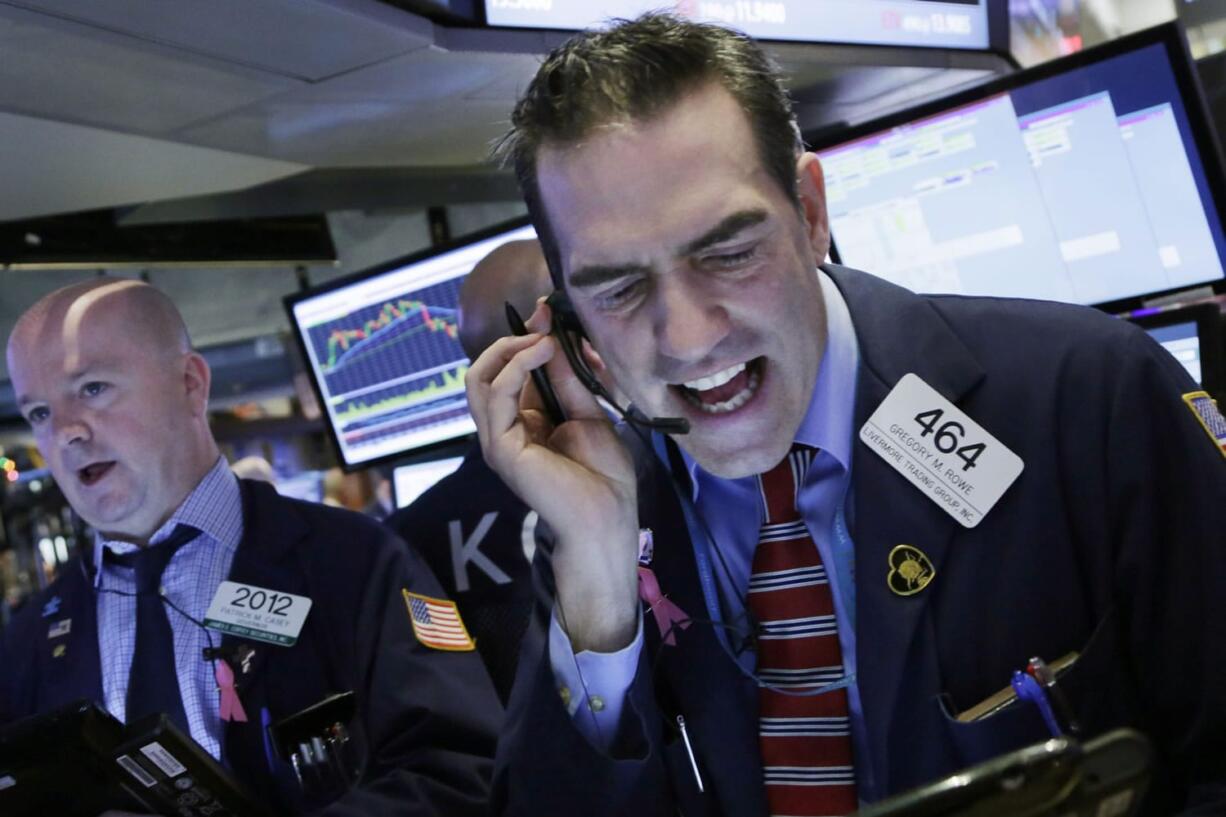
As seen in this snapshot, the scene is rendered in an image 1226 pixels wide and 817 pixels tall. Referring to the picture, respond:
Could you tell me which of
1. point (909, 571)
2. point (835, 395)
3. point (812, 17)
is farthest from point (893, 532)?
point (812, 17)

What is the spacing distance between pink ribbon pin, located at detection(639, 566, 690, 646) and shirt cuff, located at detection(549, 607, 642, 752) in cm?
4

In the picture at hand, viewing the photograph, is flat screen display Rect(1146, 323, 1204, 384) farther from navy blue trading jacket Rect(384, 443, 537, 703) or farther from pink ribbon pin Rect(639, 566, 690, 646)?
navy blue trading jacket Rect(384, 443, 537, 703)

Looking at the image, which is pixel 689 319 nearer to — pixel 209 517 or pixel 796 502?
pixel 796 502

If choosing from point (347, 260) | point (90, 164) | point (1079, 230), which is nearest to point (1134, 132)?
point (1079, 230)

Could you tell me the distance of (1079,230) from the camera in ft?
6.98

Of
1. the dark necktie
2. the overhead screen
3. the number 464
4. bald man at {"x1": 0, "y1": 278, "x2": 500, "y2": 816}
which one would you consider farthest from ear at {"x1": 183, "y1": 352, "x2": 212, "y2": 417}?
the number 464

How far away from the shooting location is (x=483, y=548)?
2.29 meters

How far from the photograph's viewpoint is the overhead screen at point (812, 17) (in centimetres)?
248

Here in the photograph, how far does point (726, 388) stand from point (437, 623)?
3.01 feet

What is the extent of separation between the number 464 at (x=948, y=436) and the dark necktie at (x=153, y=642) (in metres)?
1.35

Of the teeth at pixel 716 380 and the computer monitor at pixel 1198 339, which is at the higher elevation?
the teeth at pixel 716 380

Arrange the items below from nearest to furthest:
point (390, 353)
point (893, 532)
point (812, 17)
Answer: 1. point (893, 532)
2. point (812, 17)
3. point (390, 353)

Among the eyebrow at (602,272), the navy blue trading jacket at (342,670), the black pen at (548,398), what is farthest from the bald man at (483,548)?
the eyebrow at (602,272)

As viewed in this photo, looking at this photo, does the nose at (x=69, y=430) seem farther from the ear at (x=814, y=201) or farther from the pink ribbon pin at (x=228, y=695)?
the ear at (x=814, y=201)
